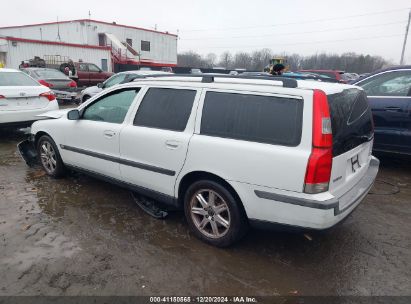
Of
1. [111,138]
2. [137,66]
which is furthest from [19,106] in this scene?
[137,66]

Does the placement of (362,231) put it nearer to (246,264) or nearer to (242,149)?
(246,264)

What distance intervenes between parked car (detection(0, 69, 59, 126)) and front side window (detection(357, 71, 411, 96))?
6.32 metres

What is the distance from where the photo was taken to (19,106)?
6.96m

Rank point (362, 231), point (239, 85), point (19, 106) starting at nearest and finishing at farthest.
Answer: point (239, 85)
point (362, 231)
point (19, 106)

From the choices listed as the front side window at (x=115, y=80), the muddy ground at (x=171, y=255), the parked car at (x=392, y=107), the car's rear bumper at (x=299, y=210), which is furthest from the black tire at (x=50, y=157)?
the front side window at (x=115, y=80)

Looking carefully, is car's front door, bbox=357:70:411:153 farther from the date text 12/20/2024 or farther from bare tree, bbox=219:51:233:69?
bare tree, bbox=219:51:233:69

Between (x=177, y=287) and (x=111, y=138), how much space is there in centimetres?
199

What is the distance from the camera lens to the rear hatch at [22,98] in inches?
266

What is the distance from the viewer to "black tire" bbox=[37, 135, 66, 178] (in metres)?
4.91

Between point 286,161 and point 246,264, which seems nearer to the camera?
point 286,161

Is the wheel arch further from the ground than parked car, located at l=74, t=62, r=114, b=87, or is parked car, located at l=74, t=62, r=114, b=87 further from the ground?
parked car, located at l=74, t=62, r=114, b=87


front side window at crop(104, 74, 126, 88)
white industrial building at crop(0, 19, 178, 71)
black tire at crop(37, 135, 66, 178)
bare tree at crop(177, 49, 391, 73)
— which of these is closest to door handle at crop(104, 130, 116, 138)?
black tire at crop(37, 135, 66, 178)

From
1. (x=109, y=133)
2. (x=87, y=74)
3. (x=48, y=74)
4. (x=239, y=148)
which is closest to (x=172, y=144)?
(x=239, y=148)

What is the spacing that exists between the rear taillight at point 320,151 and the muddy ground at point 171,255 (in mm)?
507
